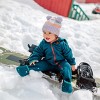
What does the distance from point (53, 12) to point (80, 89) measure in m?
5.47

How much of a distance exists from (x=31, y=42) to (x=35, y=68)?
190 centimetres

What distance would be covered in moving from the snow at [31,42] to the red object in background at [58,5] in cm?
57

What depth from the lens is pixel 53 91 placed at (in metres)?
2.84

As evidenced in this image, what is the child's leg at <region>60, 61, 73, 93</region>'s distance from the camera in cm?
283

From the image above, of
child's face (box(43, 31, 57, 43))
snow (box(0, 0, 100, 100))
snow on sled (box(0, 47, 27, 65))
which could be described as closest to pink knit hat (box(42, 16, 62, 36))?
child's face (box(43, 31, 57, 43))

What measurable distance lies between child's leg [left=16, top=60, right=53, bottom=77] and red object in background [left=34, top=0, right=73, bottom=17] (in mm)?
5029

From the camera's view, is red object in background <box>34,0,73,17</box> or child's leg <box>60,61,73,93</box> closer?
child's leg <box>60,61,73,93</box>

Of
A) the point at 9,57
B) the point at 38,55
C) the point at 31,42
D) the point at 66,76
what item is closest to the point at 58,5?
the point at 31,42

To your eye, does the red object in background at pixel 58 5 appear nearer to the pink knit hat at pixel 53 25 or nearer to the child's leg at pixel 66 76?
the pink knit hat at pixel 53 25

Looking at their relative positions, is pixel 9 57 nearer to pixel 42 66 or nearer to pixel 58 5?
pixel 42 66

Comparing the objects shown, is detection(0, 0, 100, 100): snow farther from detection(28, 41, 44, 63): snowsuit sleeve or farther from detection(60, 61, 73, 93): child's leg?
detection(28, 41, 44, 63): snowsuit sleeve

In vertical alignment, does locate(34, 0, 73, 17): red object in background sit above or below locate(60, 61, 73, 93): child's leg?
above

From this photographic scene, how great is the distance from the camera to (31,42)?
4977 mm

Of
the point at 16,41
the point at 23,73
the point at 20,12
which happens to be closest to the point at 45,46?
the point at 23,73
